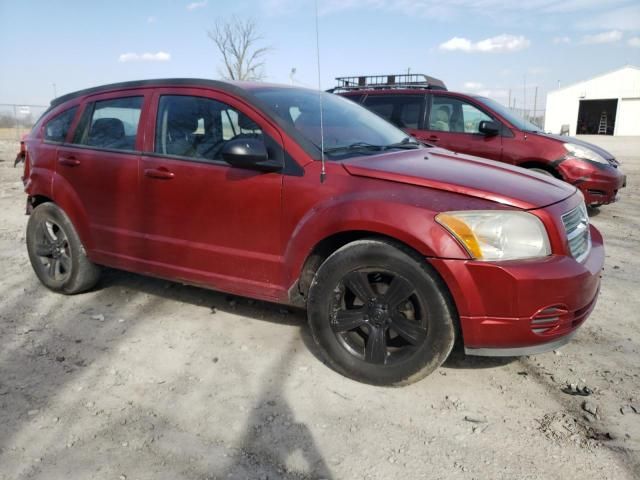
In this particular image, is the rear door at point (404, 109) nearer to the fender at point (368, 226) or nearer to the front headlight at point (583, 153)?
the front headlight at point (583, 153)

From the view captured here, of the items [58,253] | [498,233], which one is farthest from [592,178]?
[58,253]

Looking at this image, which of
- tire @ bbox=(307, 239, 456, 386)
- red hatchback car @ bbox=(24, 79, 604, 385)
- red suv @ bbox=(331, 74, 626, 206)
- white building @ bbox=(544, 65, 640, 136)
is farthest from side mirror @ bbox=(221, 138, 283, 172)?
white building @ bbox=(544, 65, 640, 136)

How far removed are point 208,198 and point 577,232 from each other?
87.3 inches

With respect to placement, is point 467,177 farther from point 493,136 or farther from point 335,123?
point 493,136

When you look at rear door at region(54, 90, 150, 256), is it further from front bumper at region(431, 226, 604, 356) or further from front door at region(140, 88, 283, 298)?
front bumper at region(431, 226, 604, 356)

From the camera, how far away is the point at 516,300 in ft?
8.43

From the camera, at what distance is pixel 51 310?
4.12m

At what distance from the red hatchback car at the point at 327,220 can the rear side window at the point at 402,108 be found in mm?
3625

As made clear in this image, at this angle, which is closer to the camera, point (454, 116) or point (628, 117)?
point (454, 116)

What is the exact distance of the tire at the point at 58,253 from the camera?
13.9 ft

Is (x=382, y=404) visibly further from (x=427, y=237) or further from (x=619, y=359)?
(x=619, y=359)

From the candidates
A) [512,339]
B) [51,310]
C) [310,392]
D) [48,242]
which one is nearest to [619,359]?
[512,339]

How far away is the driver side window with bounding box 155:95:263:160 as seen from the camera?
11.3 ft

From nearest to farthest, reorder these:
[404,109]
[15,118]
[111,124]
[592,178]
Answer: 1. [111,124]
2. [592,178]
3. [404,109]
4. [15,118]
